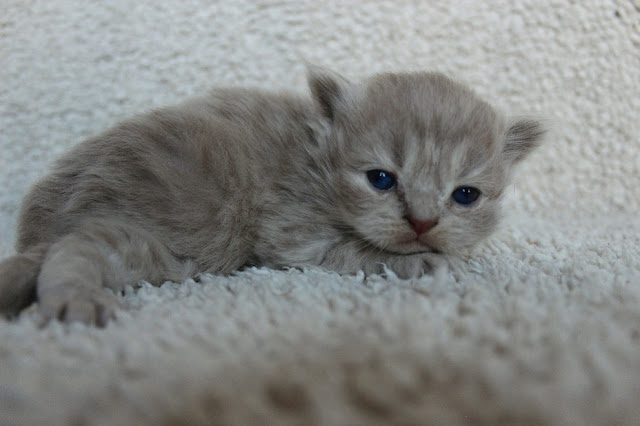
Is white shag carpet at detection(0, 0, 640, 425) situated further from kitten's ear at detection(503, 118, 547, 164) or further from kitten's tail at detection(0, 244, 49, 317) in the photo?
kitten's ear at detection(503, 118, 547, 164)

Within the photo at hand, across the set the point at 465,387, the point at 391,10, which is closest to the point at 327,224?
the point at 465,387

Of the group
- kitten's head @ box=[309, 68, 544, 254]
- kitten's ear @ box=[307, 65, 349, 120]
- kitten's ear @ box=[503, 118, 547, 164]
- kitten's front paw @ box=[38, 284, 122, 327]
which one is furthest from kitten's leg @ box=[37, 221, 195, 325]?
kitten's ear @ box=[503, 118, 547, 164]

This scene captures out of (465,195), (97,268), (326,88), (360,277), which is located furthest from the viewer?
(326,88)

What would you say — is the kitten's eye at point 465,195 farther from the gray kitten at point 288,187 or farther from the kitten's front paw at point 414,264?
the kitten's front paw at point 414,264

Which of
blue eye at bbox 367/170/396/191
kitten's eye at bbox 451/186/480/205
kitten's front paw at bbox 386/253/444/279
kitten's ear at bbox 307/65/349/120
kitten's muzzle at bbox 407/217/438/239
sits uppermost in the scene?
kitten's ear at bbox 307/65/349/120

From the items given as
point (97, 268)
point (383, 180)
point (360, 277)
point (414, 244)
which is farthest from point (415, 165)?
point (97, 268)

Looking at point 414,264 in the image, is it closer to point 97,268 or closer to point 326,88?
point 326,88

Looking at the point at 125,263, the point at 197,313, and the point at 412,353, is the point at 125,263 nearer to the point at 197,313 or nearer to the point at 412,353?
the point at 197,313

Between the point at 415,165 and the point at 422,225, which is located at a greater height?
the point at 415,165
